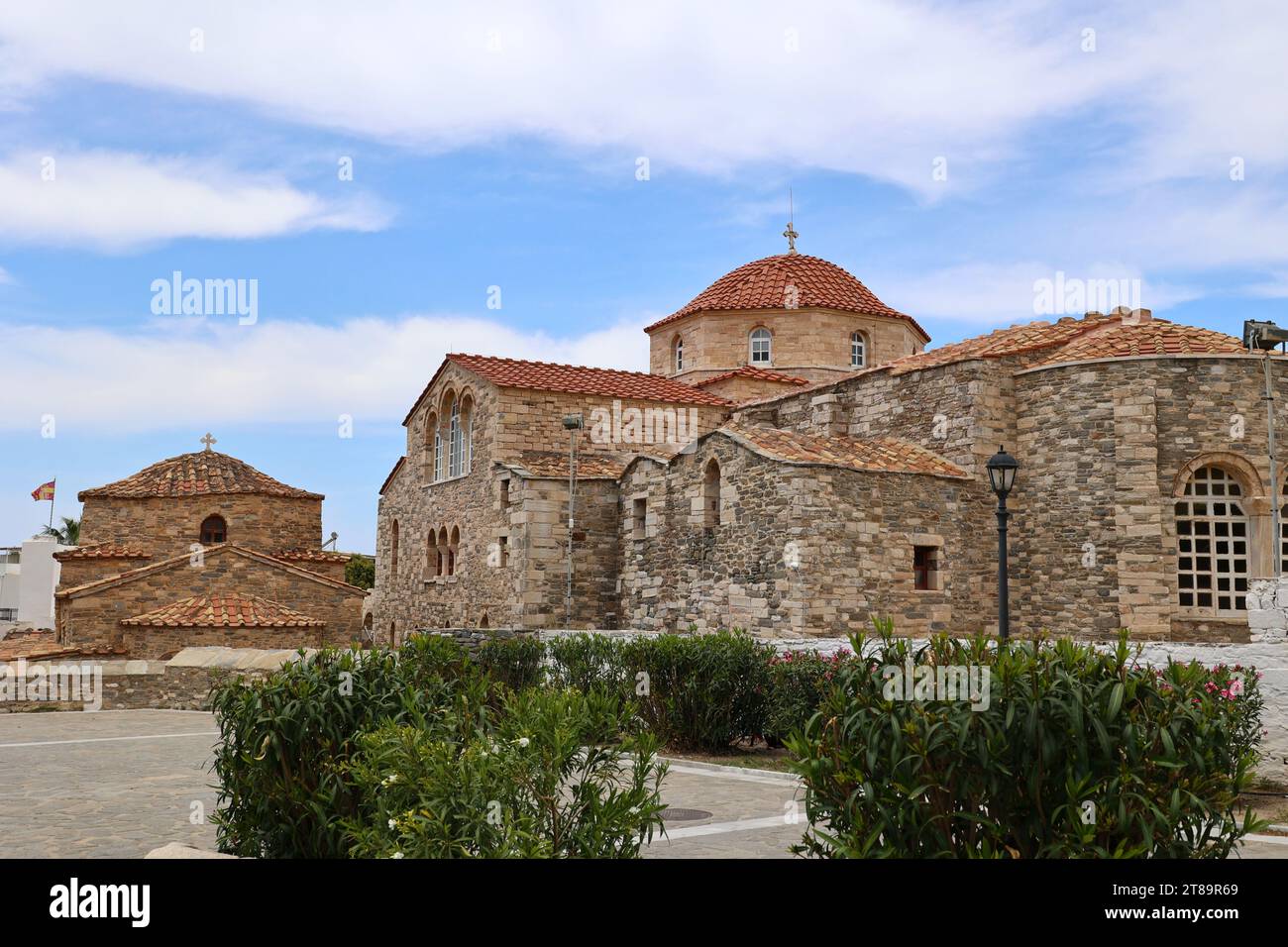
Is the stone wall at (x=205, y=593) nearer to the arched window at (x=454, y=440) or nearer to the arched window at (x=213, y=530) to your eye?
the arched window at (x=454, y=440)

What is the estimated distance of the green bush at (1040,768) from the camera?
4.77m

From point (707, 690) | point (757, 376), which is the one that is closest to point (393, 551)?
point (757, 376)

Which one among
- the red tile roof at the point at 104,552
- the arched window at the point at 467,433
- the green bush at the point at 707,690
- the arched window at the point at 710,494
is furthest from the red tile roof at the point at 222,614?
the green bush at the point at 707,690

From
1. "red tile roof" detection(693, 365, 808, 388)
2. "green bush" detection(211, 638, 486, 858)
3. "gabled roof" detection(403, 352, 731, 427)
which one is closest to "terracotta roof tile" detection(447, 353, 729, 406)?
"gabled roof" detection(403, 352, 731, 427)

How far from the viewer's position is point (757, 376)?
31.7 metres

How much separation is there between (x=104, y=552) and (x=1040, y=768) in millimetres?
30710

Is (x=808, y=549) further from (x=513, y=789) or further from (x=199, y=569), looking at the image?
(x=199, y=569)

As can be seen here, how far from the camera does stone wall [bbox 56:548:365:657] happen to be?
24797 millimetres

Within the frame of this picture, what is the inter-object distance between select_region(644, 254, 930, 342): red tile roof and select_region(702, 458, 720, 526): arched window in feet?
42.2

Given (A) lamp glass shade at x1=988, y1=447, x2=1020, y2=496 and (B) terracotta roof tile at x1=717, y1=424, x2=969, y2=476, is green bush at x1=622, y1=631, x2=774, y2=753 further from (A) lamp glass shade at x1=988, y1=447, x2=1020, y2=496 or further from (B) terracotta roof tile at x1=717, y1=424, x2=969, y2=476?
(B) terracotta roof tile at x1=717, y1=424, x2=969, y2=476

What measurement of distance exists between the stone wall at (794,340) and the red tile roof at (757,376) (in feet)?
1.57

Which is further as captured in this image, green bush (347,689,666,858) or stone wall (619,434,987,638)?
stone wall (619,434,987,638)
